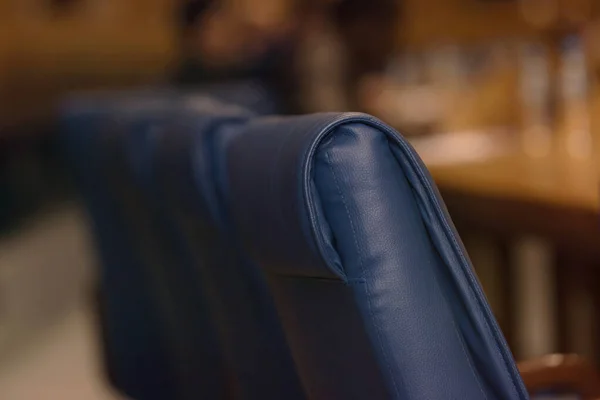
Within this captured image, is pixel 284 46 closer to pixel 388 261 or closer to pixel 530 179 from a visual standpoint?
pixel 530 179

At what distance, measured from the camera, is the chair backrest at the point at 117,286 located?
1707mm

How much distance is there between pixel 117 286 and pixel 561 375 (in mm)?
903

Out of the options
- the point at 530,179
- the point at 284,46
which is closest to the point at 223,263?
the point at 530,179

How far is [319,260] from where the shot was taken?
2.77ft

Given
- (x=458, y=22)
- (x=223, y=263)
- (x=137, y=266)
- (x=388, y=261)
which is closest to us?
(x=388, y=261)

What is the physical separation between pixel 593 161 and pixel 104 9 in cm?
444

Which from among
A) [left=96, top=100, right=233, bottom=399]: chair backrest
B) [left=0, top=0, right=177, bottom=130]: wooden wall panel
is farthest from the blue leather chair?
[left=0, top=0, right=177, bottom=130]: wooden wall panel

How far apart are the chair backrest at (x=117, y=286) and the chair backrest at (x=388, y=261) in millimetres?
855

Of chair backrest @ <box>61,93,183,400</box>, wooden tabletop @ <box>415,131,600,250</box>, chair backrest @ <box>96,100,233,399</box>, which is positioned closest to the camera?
chair backrest @ <box>96,100,233,399</box>

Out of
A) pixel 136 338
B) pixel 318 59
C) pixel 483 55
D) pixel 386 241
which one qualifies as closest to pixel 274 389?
pixel 386 241

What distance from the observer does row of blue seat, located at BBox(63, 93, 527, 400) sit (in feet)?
2.72

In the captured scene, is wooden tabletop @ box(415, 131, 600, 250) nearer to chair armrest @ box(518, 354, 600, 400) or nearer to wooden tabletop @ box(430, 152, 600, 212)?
wooden tabletop @ box(430, 152, 600, 212)

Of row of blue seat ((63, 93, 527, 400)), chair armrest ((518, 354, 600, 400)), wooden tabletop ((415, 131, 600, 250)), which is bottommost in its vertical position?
chair armrest ((518, 354, 600, 400))

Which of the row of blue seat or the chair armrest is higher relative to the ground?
the row of blue seat
